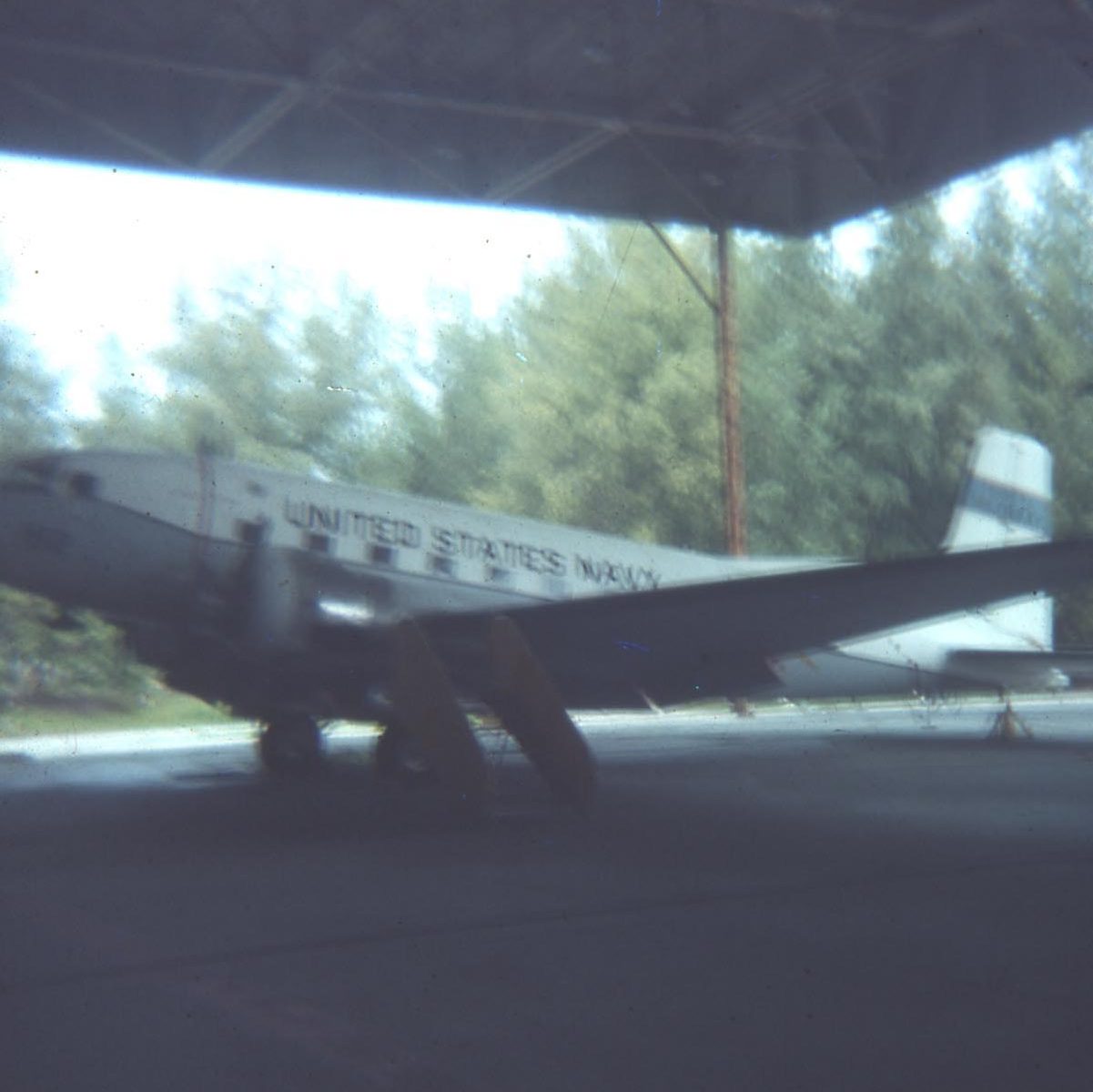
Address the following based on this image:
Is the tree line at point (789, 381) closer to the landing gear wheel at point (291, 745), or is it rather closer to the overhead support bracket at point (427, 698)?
the landing gear wheel at point (291, 745)

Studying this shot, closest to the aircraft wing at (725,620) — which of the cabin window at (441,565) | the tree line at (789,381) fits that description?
the cabin window at (441,565)

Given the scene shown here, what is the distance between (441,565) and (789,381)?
12613mm

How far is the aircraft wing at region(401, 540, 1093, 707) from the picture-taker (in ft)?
27.4

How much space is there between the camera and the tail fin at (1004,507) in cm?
1698

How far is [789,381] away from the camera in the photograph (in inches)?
887

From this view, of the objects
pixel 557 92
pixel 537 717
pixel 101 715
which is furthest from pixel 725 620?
pixel 557 92

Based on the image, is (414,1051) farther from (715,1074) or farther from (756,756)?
(756,756)

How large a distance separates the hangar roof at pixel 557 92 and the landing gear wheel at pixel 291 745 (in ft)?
20.9

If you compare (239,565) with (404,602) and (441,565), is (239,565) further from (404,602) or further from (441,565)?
(441,565)

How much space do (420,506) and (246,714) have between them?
266 centimetres

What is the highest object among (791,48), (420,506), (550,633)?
(791,48)

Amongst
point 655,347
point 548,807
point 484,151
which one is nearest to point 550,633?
point 548,807

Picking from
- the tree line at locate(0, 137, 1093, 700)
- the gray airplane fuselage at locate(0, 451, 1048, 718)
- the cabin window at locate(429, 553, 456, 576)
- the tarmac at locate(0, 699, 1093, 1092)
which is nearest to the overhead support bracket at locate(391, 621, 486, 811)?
the tarmac at locate(0, 699, 1093, 1092)

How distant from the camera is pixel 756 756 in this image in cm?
1457
